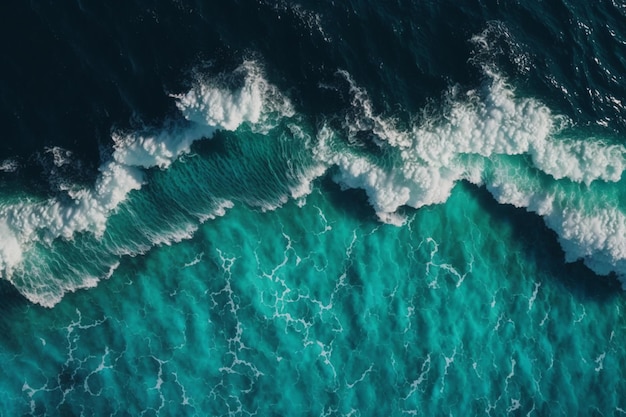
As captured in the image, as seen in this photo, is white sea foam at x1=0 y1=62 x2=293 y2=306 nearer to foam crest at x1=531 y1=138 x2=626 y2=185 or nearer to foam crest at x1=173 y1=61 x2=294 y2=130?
foam crest at x1=173 y1=61 x2=294 y2=130

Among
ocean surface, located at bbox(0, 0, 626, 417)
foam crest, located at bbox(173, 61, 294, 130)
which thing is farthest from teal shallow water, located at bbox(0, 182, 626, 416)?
foam crest, located at bbox(173, 61, 294, 130)

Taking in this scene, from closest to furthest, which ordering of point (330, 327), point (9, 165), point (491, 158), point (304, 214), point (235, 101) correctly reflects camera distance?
point (330, 327) → point (235, 101) → point (9, 165) → point (304, 214) → point (491, 158)

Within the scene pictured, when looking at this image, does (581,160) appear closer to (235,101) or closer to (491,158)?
(491,158)

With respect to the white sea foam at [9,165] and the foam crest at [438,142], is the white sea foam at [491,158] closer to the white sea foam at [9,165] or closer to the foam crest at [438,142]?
the foam crest at [438,142]

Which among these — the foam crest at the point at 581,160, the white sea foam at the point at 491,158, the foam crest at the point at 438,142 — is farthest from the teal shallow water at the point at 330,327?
the foam crest at the point at 581,160

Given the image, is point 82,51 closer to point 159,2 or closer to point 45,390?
point 159,2

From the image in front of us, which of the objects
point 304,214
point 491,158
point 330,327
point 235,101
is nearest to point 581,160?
point 491,158
